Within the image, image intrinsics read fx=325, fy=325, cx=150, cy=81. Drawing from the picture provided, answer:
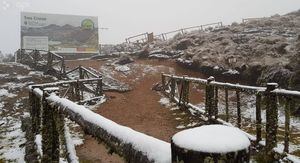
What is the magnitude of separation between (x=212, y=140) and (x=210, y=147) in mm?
55

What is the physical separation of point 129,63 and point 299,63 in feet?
48.1

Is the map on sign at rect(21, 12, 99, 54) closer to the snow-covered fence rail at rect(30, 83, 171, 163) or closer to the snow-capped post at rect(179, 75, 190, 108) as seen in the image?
the snow-capped post at rect(179, 75, 190, 108)

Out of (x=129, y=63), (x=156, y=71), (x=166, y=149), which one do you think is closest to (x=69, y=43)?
(x=129, y=63)

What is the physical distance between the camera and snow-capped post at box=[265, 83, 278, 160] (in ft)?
18.5

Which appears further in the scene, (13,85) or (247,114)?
(13,85)

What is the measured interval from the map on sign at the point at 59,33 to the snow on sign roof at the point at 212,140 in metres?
38.7

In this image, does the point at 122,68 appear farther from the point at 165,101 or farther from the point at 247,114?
the point at 247,114

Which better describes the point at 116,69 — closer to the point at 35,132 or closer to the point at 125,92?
the point at 125,92

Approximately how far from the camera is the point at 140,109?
13.1m

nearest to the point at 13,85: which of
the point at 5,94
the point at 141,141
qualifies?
the point at 5,94

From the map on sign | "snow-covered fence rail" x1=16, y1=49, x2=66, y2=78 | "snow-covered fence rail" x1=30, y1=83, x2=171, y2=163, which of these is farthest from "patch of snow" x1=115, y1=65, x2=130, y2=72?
"snow-covered fence rail" x1=30, y1=83, x2=171, y2=163

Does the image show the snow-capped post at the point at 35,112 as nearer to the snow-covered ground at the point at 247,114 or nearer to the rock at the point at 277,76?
the snow-covered ground at the point at 247,114

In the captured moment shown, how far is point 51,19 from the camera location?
4006cm

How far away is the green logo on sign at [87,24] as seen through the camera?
137 ft
